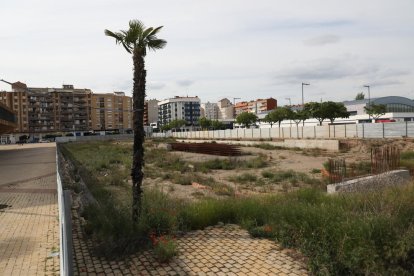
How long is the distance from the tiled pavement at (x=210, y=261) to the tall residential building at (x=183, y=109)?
6628 inches

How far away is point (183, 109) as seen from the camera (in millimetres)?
178500

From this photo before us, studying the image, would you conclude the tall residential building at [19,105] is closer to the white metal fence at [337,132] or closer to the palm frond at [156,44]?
the white metal fence at [337,132]

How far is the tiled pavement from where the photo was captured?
5.05m

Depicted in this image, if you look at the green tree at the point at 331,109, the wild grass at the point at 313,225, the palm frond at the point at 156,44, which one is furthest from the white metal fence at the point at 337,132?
the palm frond at the point at 156,44

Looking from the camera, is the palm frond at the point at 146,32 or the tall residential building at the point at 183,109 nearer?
the palm frond at the point at 146,32

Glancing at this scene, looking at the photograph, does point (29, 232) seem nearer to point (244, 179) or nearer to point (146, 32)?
point (146, 32)

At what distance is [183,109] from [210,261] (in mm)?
174305

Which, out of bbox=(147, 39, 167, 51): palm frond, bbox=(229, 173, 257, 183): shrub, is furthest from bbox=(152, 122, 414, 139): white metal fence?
bbox=(147, 39, 167, 51): palm frond

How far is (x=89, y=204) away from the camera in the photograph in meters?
8.74

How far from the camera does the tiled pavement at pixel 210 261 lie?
5055 millimetres

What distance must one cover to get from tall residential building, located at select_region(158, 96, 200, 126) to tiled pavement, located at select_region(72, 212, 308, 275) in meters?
168

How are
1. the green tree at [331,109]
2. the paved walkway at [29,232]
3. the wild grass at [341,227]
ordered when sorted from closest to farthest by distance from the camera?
1. the wild grass at [341,227]
2. the paved walkway at [29,232]
3. the green tree at [331,109]

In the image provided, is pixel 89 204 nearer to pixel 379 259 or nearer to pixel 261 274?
pixel 261 274

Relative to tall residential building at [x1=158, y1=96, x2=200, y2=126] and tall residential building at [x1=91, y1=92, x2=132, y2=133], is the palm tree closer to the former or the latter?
tall residential building at [x1=91, y1=92, x2=132, y2=133]
